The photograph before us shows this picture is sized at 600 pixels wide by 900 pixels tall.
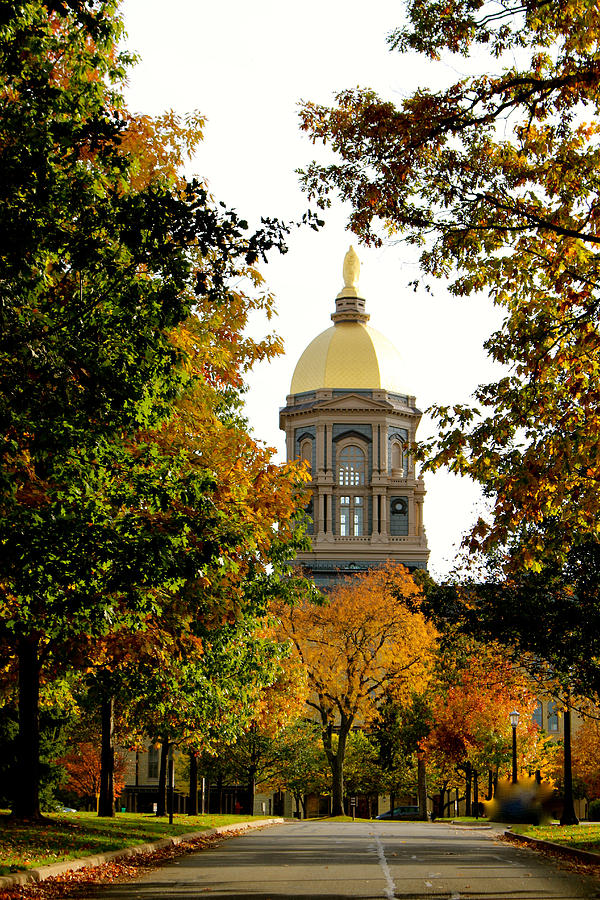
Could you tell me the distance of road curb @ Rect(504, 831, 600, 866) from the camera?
68.0 feet

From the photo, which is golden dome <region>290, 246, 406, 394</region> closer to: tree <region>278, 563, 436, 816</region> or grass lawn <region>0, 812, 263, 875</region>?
tree <region>278, 563, 436, 816</region>

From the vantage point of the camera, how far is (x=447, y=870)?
1800 centimetres

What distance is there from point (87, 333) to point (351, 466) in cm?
10714

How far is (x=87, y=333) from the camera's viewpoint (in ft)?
40.5

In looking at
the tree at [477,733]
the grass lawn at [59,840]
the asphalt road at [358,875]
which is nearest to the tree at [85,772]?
the tree at [477,733]

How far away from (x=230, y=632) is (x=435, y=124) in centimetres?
903

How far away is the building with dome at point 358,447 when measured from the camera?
117m

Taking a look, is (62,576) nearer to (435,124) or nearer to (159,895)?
(159,895)

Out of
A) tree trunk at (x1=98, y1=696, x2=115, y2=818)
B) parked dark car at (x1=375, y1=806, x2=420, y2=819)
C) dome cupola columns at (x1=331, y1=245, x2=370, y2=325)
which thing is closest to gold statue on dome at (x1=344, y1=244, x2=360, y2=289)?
dome cupola columns at (x1=331, y1=245, x2=370, y2=325)

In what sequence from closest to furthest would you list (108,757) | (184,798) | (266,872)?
(266,872), (108,757), (184,798)

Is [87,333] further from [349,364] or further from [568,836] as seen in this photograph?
[349,364]

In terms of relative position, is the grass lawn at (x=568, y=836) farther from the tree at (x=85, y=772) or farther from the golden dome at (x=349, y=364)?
the golden dome at (x=349, y=364)

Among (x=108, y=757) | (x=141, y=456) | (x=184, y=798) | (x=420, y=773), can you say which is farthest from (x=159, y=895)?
(x=184, y=798)

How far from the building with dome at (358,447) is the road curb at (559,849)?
279 ft
